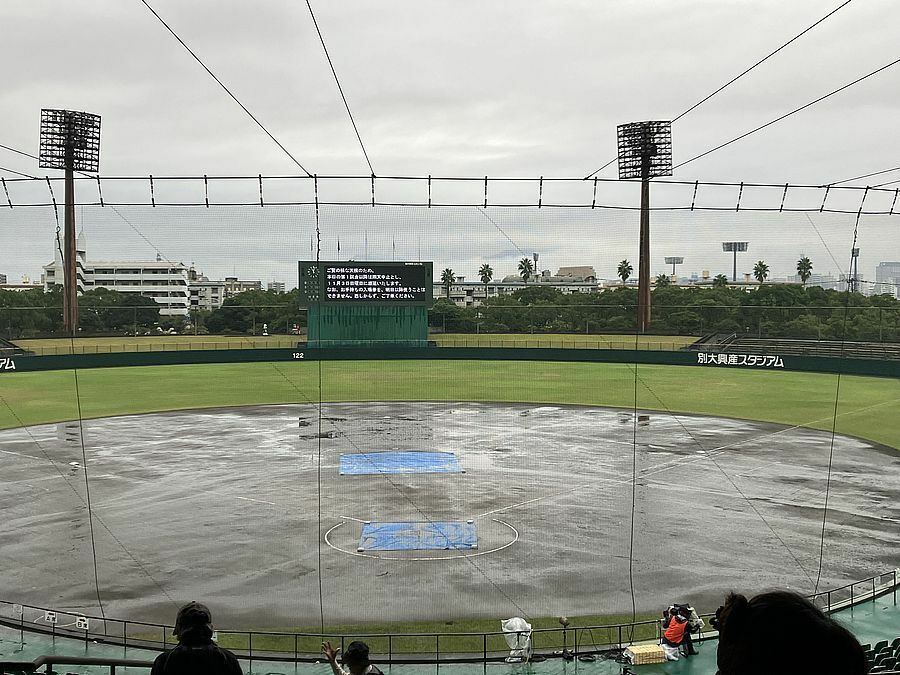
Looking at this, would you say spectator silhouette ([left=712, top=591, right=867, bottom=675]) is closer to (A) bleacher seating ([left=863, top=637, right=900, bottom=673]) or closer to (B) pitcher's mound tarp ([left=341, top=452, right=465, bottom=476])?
(A) bleacher seating ([left=863, top=637, right=900, bottom=673])

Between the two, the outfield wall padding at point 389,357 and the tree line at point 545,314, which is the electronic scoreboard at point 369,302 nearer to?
Result: the outfield wall padding at point 389,357

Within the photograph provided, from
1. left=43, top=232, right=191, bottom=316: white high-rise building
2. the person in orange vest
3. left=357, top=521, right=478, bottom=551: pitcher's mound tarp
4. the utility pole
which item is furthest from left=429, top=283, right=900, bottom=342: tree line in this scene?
the person in orange vest

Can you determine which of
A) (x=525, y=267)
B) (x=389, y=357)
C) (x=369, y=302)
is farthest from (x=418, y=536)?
(x=525, y=267)

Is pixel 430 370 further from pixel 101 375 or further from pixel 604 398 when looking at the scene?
pixel 101 375

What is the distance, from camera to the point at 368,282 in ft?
173

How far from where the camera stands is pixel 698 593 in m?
14.1

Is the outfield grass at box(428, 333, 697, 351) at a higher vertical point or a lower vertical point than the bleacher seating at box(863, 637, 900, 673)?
higher

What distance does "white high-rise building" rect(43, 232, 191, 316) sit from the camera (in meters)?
62.3

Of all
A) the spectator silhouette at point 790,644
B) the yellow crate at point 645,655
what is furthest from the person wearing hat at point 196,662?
the yellow crate at point 645,655

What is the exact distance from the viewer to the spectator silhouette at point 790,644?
1.76m

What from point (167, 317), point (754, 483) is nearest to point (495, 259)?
point (167, 317)

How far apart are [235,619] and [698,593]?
769 centimetres

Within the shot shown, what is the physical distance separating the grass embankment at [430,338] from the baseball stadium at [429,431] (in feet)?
1.02

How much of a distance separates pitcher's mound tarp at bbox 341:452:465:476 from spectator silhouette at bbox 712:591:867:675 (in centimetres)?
2296
